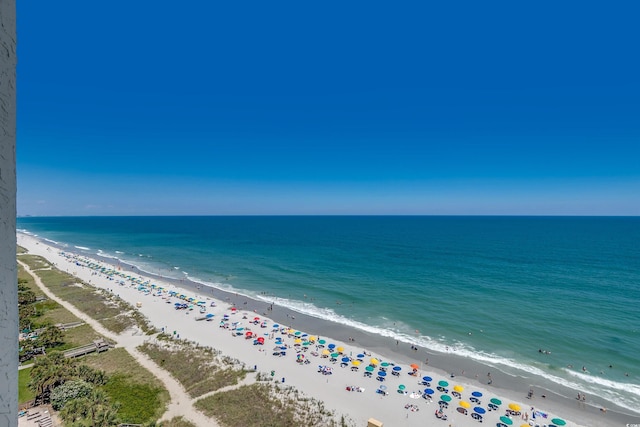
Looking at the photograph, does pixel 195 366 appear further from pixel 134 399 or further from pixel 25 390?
pixel 25 390

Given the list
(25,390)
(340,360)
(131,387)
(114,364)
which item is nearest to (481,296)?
(340,360)

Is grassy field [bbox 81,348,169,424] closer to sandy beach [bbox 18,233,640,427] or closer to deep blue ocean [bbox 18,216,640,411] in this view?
sandy beach [bbox 18,233,640,427]

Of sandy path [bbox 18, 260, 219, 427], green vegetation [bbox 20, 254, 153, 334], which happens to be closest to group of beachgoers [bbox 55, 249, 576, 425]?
sandy path [bbox 18, 260, 219, 427]

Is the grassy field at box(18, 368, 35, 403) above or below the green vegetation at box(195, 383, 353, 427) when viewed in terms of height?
above

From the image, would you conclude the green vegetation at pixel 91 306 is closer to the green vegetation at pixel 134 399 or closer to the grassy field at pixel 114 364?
the grassy field at pixel 114 364

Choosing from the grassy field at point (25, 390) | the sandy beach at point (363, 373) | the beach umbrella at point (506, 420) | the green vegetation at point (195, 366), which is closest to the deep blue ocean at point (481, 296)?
the sandy beach at point (363, 373)

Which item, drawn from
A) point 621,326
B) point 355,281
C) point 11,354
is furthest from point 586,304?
point 11,354
